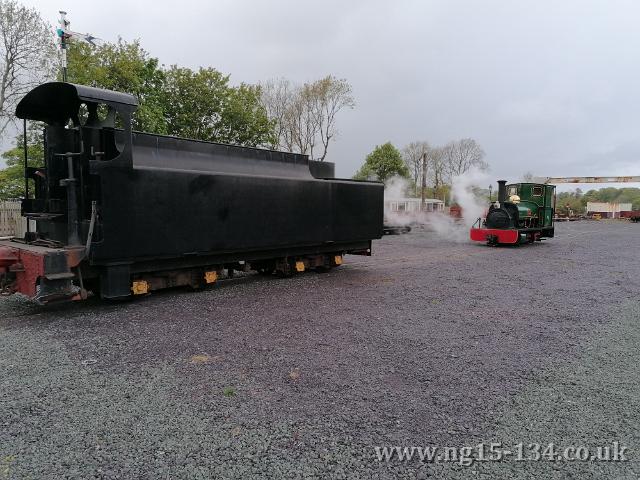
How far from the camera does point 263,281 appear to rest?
923cm

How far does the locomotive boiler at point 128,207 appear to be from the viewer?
607cm

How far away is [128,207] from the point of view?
6402 mm

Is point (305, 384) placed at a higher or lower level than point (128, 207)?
Result: lower

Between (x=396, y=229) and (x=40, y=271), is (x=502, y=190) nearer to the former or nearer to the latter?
(x=396, y=229)

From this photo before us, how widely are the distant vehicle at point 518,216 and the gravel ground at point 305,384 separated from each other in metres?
11.9

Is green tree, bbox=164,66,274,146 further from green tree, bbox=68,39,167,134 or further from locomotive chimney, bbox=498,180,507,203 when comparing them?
locomotive chimney, bbox=498,180,507,203

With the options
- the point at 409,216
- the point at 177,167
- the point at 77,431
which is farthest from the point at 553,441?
the point at 409,216

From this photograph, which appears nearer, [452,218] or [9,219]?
[9,219]

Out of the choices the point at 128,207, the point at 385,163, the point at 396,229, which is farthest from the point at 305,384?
the point at 385,163

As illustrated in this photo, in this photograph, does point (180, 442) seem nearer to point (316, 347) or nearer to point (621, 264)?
point (316, 347)

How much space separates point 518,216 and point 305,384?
1836cm

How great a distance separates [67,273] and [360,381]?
14.3 feet

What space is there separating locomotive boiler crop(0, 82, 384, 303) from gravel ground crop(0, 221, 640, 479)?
60 centimetres

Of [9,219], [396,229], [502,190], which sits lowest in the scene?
[396,229]
